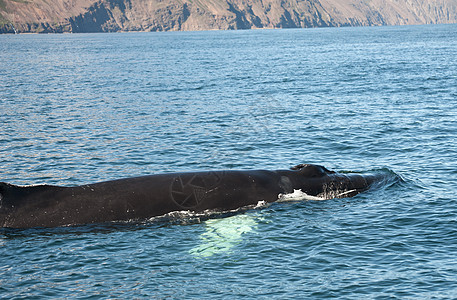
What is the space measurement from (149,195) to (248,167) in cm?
937

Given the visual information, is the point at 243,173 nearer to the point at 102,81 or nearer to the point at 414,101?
the point at 414,101

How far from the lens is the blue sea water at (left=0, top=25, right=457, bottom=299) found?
14.1 metres

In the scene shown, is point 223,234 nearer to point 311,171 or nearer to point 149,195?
point 149,195

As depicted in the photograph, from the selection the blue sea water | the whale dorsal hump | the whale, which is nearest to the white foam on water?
the blue sea water

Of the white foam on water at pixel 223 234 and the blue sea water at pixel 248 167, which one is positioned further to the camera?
the white foam on water at pixel 223 234

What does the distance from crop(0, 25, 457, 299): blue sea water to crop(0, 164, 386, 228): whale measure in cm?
38

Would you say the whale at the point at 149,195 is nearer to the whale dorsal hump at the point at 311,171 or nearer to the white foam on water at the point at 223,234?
the whale dorsal hump at the point at 311,171

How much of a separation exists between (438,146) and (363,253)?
15824 millimetres

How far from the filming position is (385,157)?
1073 inches

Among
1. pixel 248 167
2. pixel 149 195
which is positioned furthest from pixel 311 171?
pixel 248 167

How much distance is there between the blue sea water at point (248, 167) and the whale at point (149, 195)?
1.25 ft

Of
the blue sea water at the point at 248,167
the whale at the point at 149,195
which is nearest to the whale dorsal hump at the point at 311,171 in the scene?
the whale at the point at 149,195

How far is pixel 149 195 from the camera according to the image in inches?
668

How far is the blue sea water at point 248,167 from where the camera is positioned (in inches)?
556
